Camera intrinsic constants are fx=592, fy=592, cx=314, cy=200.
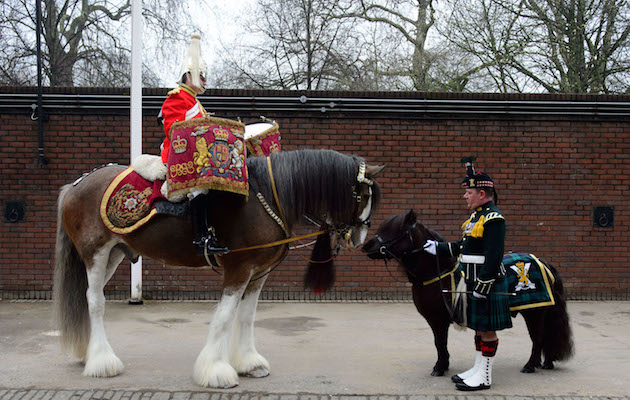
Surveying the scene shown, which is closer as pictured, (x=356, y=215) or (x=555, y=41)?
(x=356, y=215)

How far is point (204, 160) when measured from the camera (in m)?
4.57

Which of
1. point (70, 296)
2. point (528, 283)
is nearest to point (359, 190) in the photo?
point (528, 283)

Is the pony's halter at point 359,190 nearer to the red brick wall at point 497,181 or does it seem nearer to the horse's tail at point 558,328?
the horse's tail at point 558,328

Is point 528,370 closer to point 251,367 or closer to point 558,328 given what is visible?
point 558,328

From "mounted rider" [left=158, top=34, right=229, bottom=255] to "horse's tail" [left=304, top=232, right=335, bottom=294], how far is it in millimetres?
820

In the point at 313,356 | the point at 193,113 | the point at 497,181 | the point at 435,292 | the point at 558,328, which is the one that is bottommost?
the point at 313,356

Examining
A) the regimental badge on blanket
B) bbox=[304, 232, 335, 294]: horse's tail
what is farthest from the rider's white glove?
bbox=[304, 232, 335, 294]: horse's tail

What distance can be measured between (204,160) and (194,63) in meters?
1.02

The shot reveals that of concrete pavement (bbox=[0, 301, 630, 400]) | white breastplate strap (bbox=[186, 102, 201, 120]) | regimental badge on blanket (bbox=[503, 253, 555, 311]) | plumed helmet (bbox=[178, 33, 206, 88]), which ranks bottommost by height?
concrete pavement (bbox=[0, 301, 630, 400])

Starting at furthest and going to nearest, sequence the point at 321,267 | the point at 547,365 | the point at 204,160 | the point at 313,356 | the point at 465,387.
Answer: the point at 313,356 < the point at 547,365 < the point at 321,267 < the point at 465,387 < the point at 204,160

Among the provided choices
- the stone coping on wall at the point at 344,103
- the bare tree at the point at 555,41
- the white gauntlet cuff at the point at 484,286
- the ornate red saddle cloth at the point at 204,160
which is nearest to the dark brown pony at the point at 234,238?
the ornate red saddle cloth at the point at 204,160

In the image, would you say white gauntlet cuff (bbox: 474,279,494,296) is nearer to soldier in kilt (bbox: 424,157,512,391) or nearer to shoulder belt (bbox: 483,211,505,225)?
soldier in kilt (bbox: 424,157,512,391)

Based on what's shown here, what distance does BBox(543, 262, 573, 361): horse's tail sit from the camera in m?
5.20

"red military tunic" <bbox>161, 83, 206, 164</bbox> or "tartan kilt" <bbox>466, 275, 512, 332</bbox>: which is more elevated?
"red military tunic" <bbox>161, 83, 206, 164</bbox>
